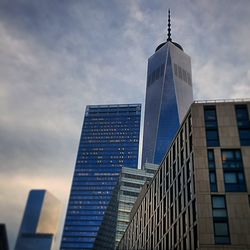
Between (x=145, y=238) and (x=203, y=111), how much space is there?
33.5 meters

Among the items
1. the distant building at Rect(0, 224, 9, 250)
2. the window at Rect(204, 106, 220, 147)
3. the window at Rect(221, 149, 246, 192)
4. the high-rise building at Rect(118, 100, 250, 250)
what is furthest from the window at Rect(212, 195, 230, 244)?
the distant building at Rect(0, 224, 9, 250)

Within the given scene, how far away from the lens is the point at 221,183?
4891cm

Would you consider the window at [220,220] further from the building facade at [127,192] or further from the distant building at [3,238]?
the building facade at [127,192]

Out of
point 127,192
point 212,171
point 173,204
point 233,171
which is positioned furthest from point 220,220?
point 127,192

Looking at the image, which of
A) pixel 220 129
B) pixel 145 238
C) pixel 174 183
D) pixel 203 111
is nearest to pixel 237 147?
pixel 220 129

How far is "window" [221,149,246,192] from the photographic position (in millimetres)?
48709

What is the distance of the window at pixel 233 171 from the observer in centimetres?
4871

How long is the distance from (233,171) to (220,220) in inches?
322

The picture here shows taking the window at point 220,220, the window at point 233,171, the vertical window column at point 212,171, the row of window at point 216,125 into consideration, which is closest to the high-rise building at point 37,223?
the row of window at point 216,125

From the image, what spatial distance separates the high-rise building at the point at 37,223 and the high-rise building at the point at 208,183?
49394mm

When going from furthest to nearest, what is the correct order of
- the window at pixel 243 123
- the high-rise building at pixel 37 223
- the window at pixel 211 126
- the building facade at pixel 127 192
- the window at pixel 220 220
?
the building facade at pixel 127 192, the high-rise building at pixel 37 223, the window at pixel 211 126, the window at pixel 243 123, the window at pixel 220 220

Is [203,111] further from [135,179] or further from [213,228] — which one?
[135,179]

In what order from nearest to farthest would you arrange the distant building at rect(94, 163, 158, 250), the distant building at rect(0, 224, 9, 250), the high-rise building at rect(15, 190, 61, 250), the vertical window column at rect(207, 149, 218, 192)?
1. the distant building at rect(0, 224, 9, 250)
2. the vertical window column at rect(207, 149, 218, 192)
3. the high-rise building at rect(15, 190, 61, 250)
4. the distant building at rect(94, 163, 158, 250)

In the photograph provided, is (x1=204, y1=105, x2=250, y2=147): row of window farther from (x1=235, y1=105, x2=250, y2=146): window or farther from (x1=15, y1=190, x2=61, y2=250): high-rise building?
(x1=15, y1=190, x2=61, y2=250): high-rise building
